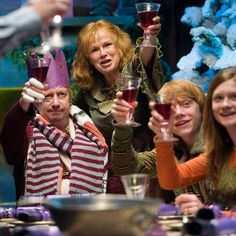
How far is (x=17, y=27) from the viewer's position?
2307 mm

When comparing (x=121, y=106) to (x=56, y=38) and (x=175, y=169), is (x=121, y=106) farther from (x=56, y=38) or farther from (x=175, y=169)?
(x=56, y=38)

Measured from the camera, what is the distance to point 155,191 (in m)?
4.10

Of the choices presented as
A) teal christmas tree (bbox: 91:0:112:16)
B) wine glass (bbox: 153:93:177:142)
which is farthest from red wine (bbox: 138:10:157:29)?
teal christmas tree (bbox: 91:0:112:16)

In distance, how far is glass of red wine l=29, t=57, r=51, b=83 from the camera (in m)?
3.92

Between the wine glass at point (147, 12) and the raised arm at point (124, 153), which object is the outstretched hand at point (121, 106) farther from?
the wine glass at point (147, 12)

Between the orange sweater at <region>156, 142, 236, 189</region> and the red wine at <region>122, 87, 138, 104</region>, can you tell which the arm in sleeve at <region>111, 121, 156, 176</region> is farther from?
the orange sweater at <region>156, 142, 236, 189</region>

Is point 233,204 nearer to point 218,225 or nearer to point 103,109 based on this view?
point 218,225

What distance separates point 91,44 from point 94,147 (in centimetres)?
66

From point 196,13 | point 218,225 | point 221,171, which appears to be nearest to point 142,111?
point 221,171

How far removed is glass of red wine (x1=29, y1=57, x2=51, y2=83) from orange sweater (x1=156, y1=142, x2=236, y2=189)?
3.02ft

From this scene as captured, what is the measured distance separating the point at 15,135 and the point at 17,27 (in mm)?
2091

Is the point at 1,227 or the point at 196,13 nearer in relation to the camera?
the point at 1,227

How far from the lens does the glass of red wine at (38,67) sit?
12.9 ft

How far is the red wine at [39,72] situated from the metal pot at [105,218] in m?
1.97
